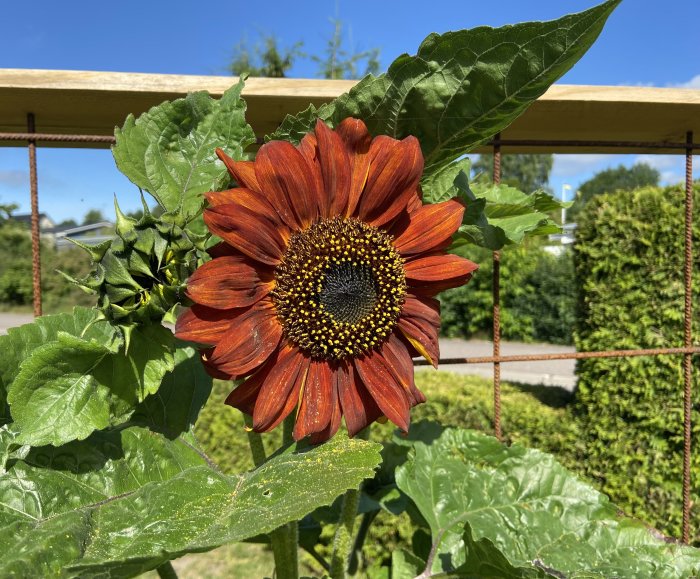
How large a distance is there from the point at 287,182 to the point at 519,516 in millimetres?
723

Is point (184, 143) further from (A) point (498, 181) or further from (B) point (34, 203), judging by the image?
(A) point (498, 181)

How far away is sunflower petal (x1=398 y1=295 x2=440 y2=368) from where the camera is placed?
757 millimetres

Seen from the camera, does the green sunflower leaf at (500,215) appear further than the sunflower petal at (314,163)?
Yes

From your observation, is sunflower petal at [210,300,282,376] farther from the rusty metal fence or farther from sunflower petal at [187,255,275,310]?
the rusty metal fence

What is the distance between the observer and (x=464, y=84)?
0.70m

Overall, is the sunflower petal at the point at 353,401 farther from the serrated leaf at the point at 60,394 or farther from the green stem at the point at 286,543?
the serrated leaf at the point at 60,394

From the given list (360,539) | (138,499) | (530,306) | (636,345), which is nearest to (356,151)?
(138,499)

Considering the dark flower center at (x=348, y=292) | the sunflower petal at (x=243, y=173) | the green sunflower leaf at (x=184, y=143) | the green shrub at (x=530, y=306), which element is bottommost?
the green shrub at (x=530, y=306)

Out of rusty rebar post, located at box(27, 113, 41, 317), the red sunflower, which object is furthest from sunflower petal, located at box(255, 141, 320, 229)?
rusty rebar post, located at box(27, 113, 41, 317)

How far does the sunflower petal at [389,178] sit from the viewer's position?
2.30 ft

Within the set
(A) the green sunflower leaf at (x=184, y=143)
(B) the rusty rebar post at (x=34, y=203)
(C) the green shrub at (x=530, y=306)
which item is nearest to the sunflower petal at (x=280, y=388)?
(A) the green sunflower leaf at (x=184, y=143)

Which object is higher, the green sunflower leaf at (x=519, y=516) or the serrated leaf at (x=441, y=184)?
the serrated leaf at (x=441, y=184)

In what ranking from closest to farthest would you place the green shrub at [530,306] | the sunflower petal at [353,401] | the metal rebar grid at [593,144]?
the sunflower petal at [353,401] < the metal rebar grid at [593,144] < the green shrub at [530,306]

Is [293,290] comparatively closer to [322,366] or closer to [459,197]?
[322,366]
